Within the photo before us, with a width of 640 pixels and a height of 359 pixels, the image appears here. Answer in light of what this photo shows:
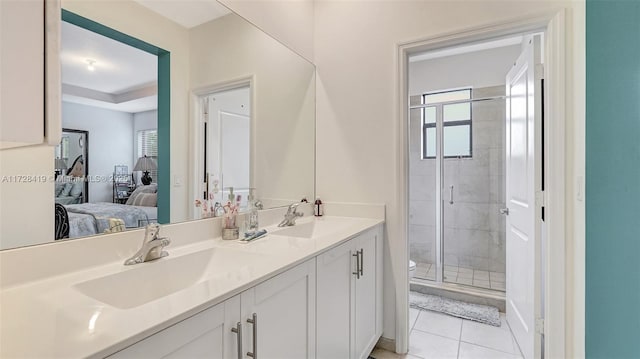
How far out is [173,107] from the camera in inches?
52.0

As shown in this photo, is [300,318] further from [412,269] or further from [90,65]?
[412,269]

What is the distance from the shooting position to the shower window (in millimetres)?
3533

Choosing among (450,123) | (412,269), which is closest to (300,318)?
(412,269)

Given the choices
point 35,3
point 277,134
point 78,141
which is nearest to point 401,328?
point 277,134

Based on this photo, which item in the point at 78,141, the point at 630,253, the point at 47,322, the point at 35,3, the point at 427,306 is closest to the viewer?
the point at 35,3

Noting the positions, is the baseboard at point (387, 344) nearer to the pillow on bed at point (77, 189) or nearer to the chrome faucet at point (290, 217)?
the chrome faucet at point (290, 217)

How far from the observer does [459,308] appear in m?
2.61

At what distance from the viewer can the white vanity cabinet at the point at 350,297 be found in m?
1.29

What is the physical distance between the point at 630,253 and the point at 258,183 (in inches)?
70.1

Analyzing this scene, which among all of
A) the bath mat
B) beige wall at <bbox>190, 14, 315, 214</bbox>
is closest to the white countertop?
beige wall at <bbox>190, 14, 315, 214</bbox>

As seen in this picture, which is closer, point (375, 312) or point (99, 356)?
point (99, 356)

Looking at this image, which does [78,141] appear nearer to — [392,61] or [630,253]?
[392,61]

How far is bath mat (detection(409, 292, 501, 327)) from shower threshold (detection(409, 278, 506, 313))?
0.04 m

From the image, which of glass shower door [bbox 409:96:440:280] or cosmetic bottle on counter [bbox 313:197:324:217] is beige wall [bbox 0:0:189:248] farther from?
glass shower door [bbox 409:96:440:280]
